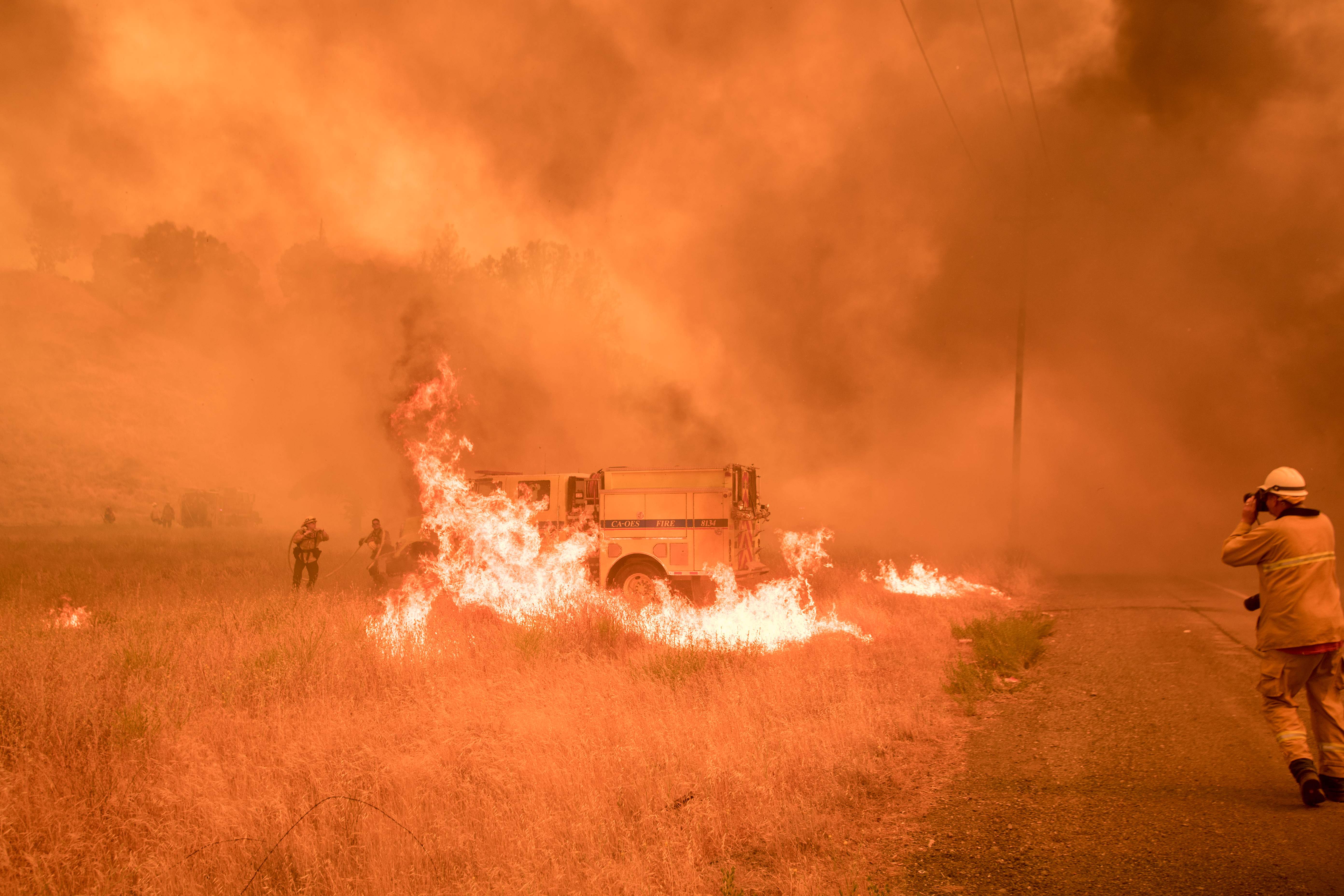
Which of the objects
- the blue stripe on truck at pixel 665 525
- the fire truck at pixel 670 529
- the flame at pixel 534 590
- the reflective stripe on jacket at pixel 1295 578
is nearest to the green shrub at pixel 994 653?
the flame at pixel 534 590

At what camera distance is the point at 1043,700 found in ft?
24.8

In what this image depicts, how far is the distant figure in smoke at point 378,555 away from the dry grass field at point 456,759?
15.5ft

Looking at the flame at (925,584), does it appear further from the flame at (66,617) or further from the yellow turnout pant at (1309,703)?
the flame at (66,617)

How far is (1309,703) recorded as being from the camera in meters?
4.88

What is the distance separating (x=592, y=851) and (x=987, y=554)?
2231cm

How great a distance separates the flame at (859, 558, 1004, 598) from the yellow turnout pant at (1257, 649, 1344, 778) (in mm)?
9804

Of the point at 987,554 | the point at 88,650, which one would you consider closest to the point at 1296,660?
the point at 88,650

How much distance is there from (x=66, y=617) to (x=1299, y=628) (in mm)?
13648

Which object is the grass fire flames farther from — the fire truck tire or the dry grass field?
the fire truck tire

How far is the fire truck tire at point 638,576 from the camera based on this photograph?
41.3 feet

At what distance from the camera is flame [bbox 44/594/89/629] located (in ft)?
31.2

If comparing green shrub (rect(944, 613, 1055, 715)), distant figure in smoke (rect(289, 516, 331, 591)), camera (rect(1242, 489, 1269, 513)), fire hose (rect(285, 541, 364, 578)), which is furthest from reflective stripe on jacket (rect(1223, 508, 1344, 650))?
fire hose (rect(285, 541, 364, 578))

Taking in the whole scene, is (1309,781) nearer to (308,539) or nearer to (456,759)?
(456,759)

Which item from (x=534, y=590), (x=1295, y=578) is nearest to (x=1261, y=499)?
(x=1295, y=578)
